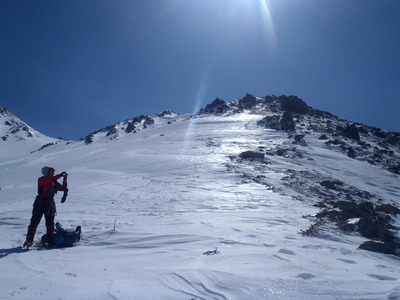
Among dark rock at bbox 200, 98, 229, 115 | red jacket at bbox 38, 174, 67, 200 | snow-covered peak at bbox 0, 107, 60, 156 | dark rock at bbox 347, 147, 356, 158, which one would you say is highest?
dark rock at bbox 200, 98, 229, 115

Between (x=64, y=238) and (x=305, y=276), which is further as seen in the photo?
(x=64, y=238)

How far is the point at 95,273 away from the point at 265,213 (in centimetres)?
700

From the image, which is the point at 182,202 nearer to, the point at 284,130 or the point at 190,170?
the point at 190,170

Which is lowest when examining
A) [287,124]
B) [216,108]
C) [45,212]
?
[45,212]

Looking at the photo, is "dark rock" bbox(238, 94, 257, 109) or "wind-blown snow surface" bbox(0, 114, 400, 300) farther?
"dark rock" bbox(238, 94, 257, 109)

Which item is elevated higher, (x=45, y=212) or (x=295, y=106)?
(x=295, y=106)

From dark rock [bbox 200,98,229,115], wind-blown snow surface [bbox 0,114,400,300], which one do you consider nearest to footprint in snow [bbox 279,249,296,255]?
wind-blown snow surface [bbox 0,114,400,300]

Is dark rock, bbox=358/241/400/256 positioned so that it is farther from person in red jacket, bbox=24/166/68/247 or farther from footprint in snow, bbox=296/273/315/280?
person in red jacket, bbox=24/166/68/247

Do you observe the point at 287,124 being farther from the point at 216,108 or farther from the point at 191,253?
the point at 191,253

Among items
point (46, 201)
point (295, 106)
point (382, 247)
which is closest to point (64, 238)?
point (46, 201)

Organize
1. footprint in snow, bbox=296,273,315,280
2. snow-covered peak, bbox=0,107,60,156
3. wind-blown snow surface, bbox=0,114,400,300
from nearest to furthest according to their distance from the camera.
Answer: wind-blown snow surface, bbox=0,114,400,300, footprint in snow, bbox=296,273,315,280, snow-covered peak, bbox=0,107,60,156

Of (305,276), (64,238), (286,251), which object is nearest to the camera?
(305,276)

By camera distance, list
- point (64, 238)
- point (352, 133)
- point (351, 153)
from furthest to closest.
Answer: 1. point (352, 133)
2. point (351, 153)
3. point (64, 238)

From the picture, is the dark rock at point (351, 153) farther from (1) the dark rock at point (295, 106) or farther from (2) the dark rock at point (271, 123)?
(1) the dark rock at point (295, 106)
